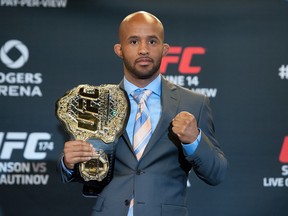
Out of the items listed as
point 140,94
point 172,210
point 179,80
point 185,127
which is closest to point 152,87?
point 140,94

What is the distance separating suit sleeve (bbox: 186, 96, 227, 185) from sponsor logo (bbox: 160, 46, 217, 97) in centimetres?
141

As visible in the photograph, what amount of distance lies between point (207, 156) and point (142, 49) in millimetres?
437

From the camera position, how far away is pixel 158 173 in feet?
7.02

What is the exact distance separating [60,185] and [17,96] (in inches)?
23.4

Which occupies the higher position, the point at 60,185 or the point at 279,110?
the point at 279,110

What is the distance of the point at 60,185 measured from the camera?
3.73 metres

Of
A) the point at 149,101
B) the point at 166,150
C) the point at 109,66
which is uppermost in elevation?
the point at 109,66

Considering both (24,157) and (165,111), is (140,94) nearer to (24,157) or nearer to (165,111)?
(165,111)

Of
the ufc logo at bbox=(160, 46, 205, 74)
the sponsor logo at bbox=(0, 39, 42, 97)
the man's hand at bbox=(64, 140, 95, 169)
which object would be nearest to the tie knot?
the man's hand at bbox=(64, 140, 95, 169)

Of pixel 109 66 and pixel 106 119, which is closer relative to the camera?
pixel 106 119

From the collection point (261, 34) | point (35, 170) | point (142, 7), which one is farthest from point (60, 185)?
point (261, 34)

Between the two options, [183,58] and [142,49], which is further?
[183,58]

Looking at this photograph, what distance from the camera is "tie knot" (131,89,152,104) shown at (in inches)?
88.4

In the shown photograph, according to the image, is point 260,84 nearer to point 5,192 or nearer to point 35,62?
point 35,62
